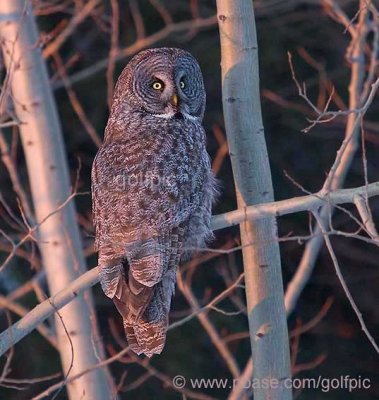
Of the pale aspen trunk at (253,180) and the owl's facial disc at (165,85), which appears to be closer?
the pale aspen trunk at (253,180)

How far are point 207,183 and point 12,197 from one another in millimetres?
4929

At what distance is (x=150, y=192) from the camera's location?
418 centimetres

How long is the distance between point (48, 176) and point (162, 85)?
0.99 m

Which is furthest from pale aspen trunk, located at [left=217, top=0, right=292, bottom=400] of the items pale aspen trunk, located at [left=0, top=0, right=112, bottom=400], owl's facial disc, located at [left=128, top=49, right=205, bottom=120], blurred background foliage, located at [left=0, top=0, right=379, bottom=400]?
blurred background foliage, located at [left=0, top=0, right=379, bottom=400]

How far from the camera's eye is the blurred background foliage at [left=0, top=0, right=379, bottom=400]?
9.04 meters

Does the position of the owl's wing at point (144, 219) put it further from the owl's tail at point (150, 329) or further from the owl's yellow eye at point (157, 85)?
the owl's yellow eye at point (157, 85)

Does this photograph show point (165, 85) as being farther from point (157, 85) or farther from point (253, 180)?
point (253, 180)

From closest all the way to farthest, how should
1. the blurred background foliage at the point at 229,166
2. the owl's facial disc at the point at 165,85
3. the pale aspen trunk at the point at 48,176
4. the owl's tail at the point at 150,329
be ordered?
the owl's tail at the point at 150,329 → the owl's facial disc at the point at 165,85 → the pale aspen trunk at the point at 48,176 → the blurred background foliage at the point at 229,166

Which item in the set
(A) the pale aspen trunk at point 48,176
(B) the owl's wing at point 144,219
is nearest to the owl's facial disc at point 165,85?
(B) the owl's wing at point 144,219

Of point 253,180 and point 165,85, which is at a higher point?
point 165,85

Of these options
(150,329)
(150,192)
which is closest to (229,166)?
(150,192)

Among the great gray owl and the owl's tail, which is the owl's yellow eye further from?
the owl's tail

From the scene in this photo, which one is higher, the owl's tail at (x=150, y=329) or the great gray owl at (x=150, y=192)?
the great gray owl at (x=150, y=192)

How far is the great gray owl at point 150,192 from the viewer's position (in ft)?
13.0
